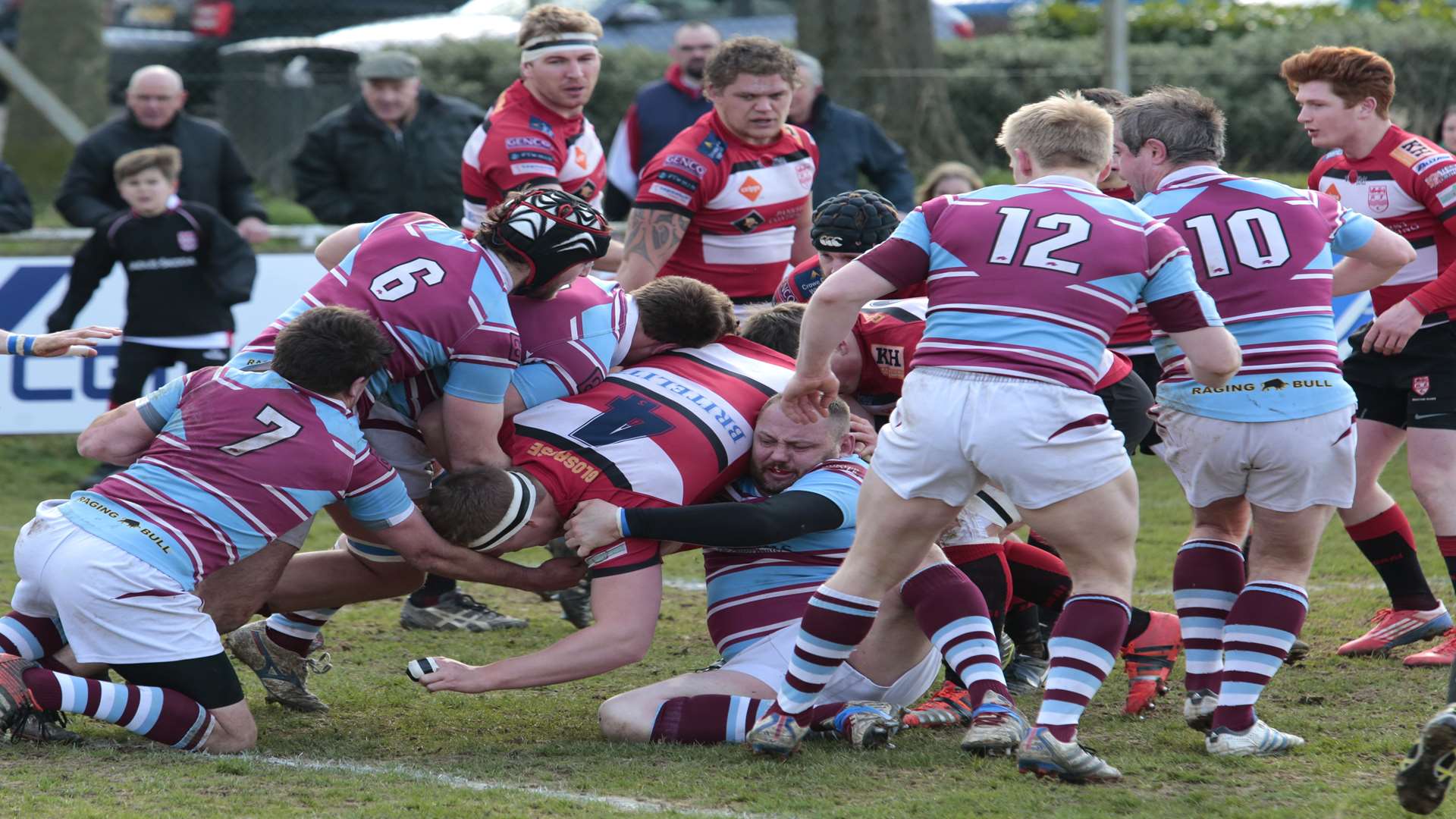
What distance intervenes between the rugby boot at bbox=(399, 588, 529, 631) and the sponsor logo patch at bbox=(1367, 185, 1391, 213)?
3.30m

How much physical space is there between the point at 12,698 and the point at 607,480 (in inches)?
62.8

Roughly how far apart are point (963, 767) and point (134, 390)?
5693 mm

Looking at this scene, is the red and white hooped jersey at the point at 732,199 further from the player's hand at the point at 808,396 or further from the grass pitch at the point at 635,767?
the player's hand at the point at 808,396

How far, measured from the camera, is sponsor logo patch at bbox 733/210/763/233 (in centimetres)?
655

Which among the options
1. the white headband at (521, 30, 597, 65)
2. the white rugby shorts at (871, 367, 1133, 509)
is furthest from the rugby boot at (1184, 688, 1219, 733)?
the white headband at (521, 30, 597, 65)

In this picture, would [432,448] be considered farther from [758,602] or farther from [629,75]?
[629,75]

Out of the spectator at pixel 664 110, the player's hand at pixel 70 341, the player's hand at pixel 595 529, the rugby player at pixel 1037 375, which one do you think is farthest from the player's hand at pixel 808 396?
the spectator at pixel 664 110

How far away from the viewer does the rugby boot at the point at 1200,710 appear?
4.35 meters

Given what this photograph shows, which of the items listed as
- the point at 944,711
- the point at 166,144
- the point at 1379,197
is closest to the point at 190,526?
the point at 944,711

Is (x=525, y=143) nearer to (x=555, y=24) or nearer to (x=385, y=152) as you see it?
(x=555, y=24)

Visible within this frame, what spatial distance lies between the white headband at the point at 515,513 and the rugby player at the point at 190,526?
1.09 ft

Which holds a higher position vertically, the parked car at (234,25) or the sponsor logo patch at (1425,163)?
the parked car at (234,25)

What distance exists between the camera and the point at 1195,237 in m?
4.27

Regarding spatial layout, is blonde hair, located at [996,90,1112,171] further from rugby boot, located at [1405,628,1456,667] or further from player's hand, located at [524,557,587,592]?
rugby boot, located at [1405,628,1456,667]
